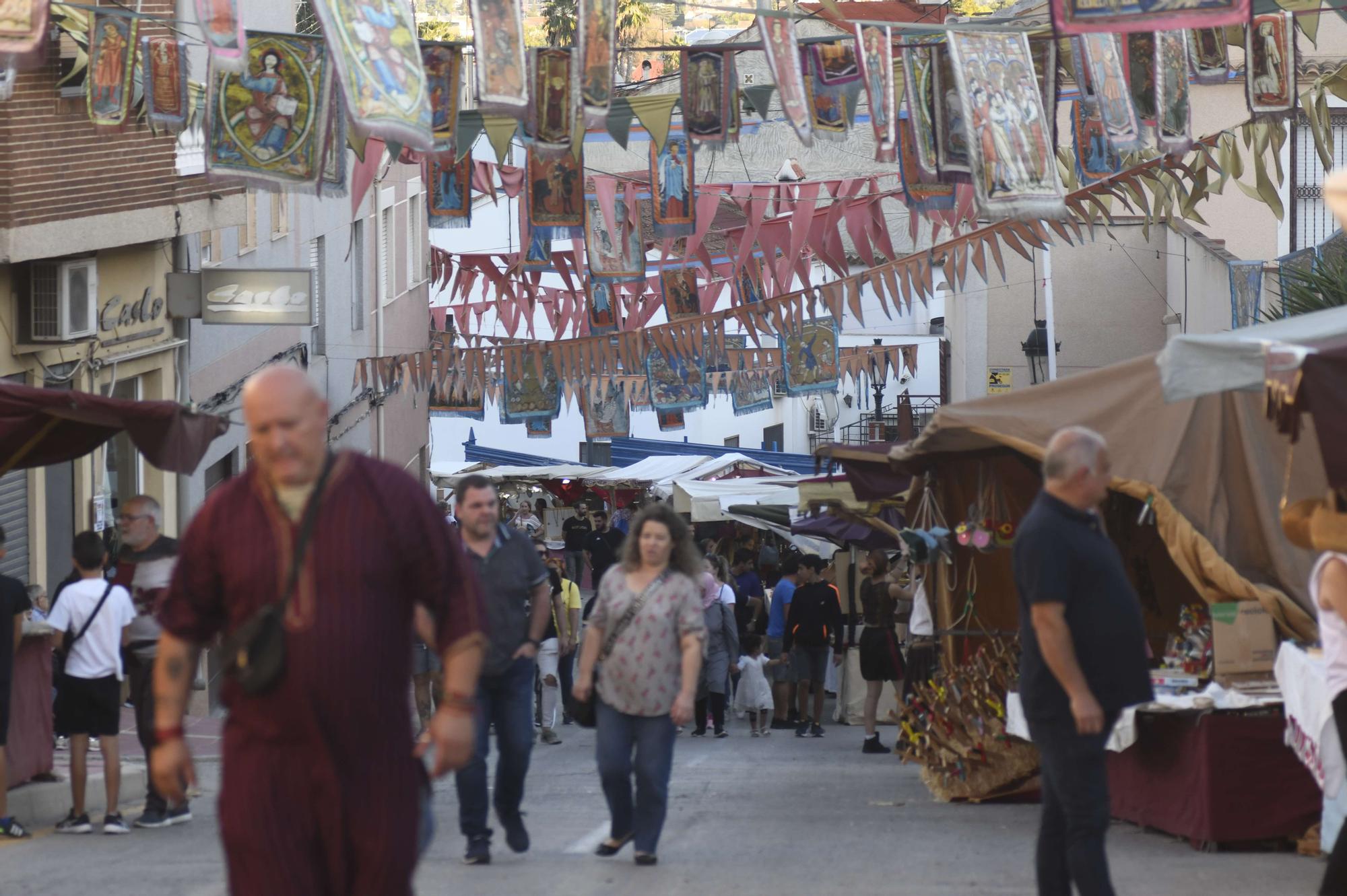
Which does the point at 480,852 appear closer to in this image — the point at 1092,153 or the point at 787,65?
the point at 787,65

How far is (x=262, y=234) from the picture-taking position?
22.7 m

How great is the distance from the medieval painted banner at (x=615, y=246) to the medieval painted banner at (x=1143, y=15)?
10341 millimetres

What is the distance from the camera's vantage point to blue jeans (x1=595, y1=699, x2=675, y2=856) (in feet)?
25.8

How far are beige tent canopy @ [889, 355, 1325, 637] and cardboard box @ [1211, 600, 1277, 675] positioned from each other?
2.9 inches

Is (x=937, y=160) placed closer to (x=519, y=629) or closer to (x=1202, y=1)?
(x=1202, y=1)

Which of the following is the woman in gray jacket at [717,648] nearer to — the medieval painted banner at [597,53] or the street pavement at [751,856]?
the street pavement at [751,856]

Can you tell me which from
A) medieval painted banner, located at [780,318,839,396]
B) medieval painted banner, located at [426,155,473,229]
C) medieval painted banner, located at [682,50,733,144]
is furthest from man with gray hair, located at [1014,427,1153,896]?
medieval painted banner, located at [780,318,839,396]

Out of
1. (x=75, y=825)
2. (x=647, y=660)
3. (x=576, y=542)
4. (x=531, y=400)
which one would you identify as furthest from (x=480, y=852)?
(x=576, y=542)

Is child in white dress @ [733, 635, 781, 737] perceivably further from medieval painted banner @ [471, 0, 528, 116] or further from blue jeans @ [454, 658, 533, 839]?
blue jeans @ [454, 658, 533, 839]

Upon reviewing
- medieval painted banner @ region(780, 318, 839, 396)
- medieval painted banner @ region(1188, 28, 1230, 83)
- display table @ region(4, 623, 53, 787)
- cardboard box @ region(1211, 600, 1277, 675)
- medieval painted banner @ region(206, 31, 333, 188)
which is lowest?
display table @ region(4, 623, 53, 787)

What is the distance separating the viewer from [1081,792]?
573 cm

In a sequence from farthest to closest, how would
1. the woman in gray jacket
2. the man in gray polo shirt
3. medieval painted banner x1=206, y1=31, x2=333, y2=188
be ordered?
the woman in gray jacket, medieval painted banner x1=206, y1=31, x2=333, y2=188, the man in gray polo shirt

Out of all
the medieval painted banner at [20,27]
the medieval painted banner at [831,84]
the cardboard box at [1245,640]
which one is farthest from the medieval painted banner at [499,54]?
the cardboard box at [1245,640]

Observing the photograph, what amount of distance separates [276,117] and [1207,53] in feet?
19.8
